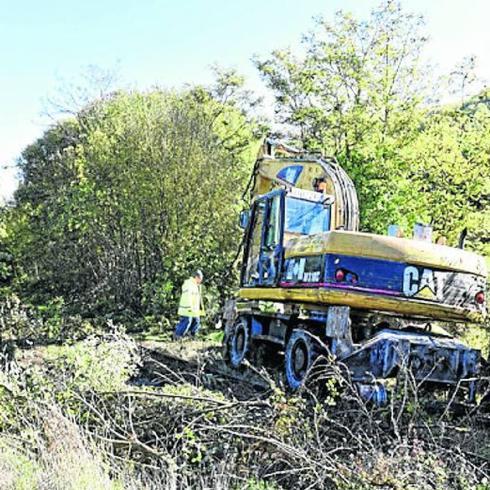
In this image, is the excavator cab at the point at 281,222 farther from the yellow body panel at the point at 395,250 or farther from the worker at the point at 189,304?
the worker at the point at 189,304

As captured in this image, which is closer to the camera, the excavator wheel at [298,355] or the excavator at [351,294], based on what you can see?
the excavator at [351,294]

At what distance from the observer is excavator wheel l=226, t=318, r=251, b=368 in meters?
12.2

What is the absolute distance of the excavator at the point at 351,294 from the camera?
29.3ft

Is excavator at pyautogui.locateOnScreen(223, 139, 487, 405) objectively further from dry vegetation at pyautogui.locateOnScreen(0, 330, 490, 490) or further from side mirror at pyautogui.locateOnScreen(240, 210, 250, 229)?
dry vegetation at pyautogui.locateOnScreen(0, 330, 490, 490)

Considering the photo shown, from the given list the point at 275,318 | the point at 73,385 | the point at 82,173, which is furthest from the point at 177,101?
the point at 73,385

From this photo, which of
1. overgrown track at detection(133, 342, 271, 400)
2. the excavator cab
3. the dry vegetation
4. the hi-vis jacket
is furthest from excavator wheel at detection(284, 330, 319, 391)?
the hi-vis jacket

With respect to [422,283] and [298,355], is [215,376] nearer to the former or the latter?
[298,355]

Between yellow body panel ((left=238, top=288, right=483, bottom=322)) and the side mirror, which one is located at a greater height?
the side mirror

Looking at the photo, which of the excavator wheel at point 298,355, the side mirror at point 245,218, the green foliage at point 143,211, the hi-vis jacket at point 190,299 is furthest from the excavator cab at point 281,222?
the green foliage at point 143,211

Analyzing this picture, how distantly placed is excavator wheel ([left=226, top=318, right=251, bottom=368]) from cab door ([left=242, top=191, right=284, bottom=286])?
717mm

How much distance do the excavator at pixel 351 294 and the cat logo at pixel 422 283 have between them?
1cm

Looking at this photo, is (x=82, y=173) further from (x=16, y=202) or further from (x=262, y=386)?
(x=262, y=386)

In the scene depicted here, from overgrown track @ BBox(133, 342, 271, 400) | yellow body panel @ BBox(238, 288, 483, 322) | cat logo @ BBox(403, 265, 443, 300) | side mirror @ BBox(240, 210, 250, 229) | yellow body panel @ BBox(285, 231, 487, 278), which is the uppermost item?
side mirror @ BBox(240, 210, 250, 229)

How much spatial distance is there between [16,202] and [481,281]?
2044 cm
